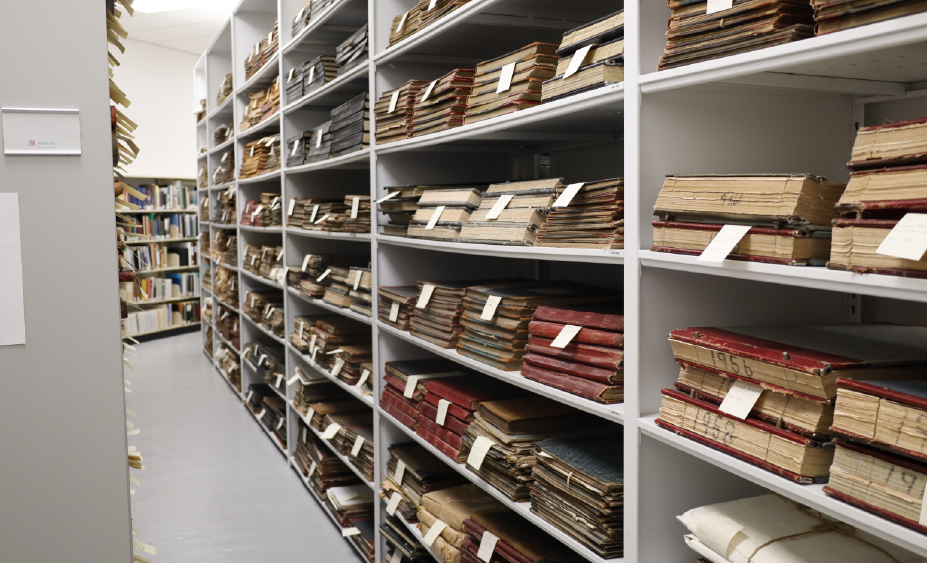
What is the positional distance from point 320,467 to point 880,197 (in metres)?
3.42

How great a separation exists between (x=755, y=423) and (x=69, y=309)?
4.93ft

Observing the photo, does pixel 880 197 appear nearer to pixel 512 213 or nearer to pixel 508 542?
pixel 512 213

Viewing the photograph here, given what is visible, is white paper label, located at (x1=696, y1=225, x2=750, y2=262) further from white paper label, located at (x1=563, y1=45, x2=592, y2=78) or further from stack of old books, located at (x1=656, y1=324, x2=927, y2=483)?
white paper label, located at (x1=563, y1=45, x2=592, y2=78)

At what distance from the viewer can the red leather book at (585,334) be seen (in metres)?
1.69

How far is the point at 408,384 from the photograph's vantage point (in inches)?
111

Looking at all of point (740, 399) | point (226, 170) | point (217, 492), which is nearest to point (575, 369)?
point (740, 399)

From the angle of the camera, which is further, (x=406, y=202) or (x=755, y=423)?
(x=406, y=202)

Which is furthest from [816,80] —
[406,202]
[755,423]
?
[406,202]

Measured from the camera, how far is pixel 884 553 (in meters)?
1.33

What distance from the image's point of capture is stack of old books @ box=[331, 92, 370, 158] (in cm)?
322

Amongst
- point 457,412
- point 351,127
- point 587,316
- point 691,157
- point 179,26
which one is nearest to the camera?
point 691,157

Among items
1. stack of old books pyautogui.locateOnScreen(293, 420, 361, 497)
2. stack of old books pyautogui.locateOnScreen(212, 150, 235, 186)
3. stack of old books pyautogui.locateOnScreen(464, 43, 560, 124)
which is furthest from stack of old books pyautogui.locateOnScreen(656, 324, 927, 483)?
stack of old books pyautogui.locateOnScreen(212, 150, 235, 186)

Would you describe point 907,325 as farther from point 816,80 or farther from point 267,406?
point 267,406

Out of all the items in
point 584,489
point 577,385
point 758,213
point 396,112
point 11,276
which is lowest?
point 584,489
